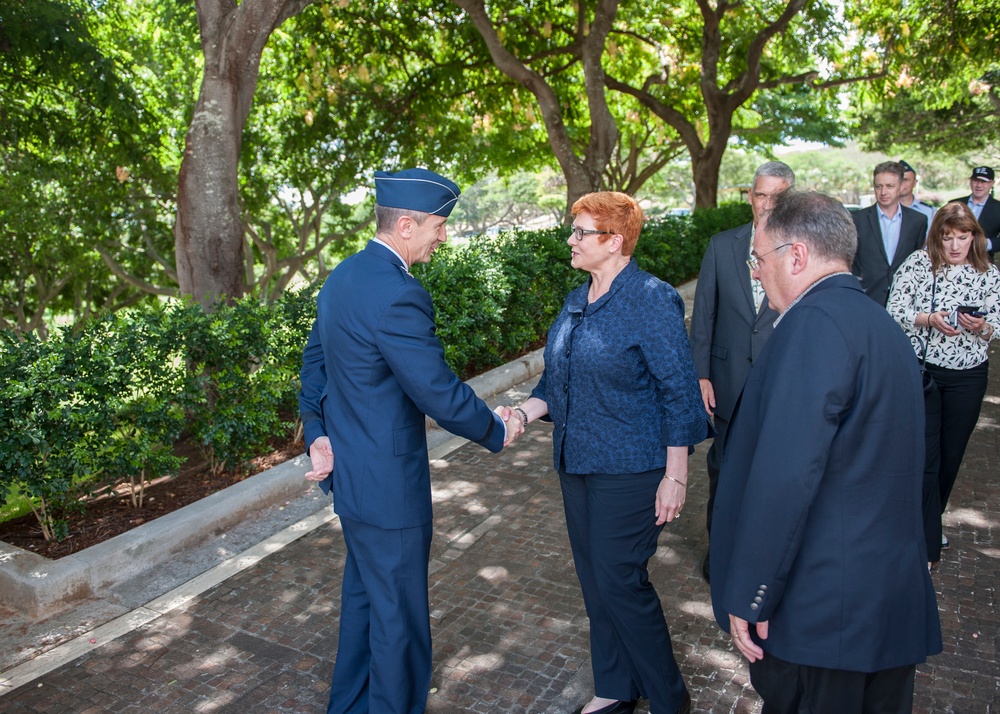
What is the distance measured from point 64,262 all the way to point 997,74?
95.3ft

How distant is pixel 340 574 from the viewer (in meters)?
4.55

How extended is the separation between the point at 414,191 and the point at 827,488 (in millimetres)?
1655

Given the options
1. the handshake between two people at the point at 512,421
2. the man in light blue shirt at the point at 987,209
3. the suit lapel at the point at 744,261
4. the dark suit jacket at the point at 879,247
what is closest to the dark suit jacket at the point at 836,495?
the handshake between two people at the point at 512,421

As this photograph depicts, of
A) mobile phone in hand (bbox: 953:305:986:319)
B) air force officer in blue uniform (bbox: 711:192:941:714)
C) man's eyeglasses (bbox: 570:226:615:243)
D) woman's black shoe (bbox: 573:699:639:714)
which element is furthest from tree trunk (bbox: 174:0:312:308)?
air force officer in blue uniform (bbox: 711:192:941:714)

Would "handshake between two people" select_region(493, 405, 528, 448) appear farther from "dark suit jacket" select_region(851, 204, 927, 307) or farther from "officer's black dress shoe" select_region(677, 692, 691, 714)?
"dark suit jacket" select_region(851, 204, 927, 307)

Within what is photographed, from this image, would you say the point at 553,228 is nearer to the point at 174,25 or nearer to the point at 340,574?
the point at 340,574

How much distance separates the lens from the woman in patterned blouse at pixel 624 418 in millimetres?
2949

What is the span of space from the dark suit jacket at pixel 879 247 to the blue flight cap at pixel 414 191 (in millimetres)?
3570

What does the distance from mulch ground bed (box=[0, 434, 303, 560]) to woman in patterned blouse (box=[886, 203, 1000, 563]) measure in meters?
4.32

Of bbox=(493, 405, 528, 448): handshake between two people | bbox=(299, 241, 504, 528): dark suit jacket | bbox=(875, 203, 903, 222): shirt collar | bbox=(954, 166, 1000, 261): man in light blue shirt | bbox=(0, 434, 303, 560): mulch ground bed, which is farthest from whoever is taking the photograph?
bbox=(954, 166, 1000, 261): man in light blue shirt

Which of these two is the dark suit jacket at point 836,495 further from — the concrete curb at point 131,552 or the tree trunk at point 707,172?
the tree trunk at point 707,172

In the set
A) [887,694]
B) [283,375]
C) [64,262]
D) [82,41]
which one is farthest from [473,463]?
[64,262]

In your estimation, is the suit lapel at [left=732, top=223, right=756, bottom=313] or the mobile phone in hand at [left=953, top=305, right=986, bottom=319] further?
the mobile phone in hand at [left=953, top=305, right=986, bottom=319]

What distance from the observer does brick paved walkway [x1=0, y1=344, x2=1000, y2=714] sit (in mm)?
3447
